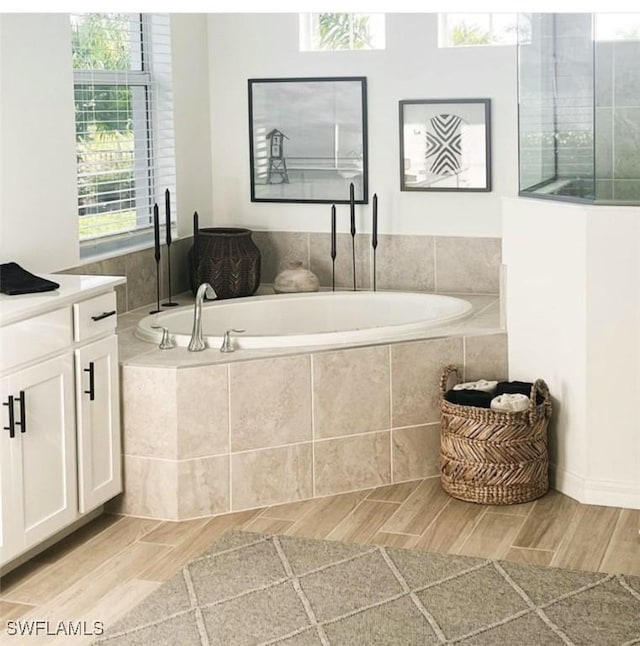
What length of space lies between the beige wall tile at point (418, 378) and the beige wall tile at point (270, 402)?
14.8 inches

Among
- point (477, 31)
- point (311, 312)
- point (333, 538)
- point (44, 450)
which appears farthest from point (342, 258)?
point (44, 450)

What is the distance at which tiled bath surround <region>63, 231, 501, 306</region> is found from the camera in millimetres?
4684

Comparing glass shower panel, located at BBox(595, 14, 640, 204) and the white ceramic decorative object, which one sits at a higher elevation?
glass shower panel, located at BBox(595, 14, 640, 204)

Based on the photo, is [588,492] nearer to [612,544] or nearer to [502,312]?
[612,544]

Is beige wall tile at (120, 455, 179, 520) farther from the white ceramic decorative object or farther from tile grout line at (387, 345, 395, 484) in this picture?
the white ceramic decorative object

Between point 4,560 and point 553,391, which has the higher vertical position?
point 553,391

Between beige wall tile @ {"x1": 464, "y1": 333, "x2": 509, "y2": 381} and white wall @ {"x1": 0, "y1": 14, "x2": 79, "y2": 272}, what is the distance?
168cm

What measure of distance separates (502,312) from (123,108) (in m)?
2.00

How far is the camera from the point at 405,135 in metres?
4.78

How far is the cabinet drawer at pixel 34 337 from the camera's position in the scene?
2682 millimetres

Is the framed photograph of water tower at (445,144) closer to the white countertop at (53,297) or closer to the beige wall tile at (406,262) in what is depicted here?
the beige wall tile at (406,262)

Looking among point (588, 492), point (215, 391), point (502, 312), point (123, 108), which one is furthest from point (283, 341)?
point (123, 108)

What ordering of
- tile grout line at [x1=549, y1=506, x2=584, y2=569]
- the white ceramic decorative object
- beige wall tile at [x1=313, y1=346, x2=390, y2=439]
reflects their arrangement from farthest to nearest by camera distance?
1. the white ceramic decorative object
2. beige wall tile at [x1=313, y1=346, x2=390, y2=439]
3. tile grout line at [x1=549, y1=506, x2=584, y2=569]

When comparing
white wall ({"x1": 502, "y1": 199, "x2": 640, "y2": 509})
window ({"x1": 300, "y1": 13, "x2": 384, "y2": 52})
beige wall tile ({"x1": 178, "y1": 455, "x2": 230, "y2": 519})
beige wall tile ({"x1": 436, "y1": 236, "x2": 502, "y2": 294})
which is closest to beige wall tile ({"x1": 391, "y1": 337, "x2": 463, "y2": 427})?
white wall ({"x1": 502, "y1": 199, "x2": 640, "y2": 509})
